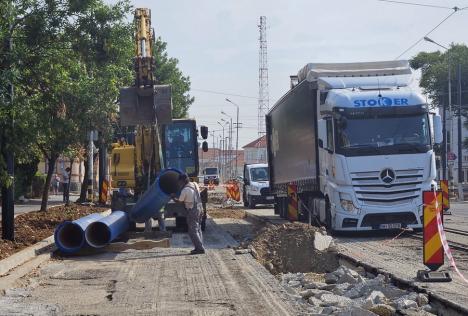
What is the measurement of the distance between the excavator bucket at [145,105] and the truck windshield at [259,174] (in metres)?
19.6

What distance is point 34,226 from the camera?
760 inches

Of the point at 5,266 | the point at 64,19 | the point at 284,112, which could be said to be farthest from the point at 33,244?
the point at 284,112

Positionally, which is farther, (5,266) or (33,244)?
(33,244)

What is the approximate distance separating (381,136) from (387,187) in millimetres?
1194

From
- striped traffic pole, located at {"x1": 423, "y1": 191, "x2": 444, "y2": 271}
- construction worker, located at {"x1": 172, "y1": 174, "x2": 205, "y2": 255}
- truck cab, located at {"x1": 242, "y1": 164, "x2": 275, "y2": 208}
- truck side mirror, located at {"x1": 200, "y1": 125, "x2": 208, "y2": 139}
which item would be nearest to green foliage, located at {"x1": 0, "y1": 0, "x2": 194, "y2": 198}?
construction worker, located at {"x1": 172, "y1": 174, "x2": 205, "y2": 255}

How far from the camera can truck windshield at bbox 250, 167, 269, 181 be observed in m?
36.8

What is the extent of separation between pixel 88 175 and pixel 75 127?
599 inches

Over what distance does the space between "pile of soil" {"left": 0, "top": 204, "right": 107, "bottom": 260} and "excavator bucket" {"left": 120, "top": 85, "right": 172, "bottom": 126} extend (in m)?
3.32

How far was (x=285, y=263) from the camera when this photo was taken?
547 inches

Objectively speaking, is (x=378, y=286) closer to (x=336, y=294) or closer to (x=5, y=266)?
(x=336, y=294)

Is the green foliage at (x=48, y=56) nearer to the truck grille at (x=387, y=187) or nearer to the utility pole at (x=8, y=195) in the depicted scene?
the utility pole at (x=8, y=195)

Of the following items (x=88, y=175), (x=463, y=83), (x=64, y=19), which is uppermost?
(x=463, y=83)

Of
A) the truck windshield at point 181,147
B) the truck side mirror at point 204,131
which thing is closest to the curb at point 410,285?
the truck side mirror at point 204,131

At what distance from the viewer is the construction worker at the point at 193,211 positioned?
14469 mm
